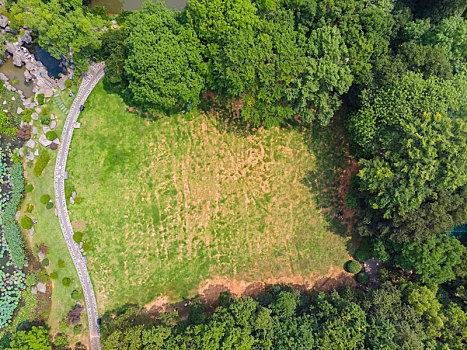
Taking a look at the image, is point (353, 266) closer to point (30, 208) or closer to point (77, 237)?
point (77, 237)

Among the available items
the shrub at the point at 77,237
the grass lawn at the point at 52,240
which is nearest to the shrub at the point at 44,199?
the grass lawn at the point at 52,240

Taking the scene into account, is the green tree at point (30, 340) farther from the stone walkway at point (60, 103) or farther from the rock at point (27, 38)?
the rock at point (27, 38)

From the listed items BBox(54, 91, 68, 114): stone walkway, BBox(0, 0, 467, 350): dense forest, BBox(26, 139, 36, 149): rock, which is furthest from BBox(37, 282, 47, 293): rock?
BBox(54, 91, 68, 114): stone walkway

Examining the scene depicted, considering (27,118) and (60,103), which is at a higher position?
(60,103)

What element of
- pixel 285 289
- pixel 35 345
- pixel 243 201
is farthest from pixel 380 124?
pixel 35 345

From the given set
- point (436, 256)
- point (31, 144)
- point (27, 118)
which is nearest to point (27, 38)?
point (27, 118)
